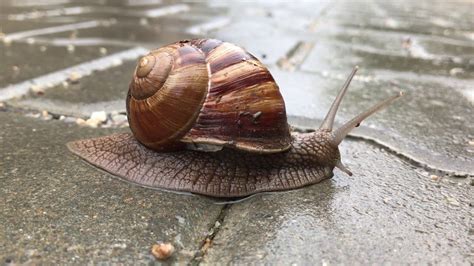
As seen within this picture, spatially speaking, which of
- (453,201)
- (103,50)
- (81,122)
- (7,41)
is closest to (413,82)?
(453,201)

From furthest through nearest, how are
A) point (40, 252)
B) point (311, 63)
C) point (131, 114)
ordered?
point (311, 63)
point (131, 114)
point (40, 252)

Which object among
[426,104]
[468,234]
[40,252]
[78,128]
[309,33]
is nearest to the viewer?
[40,252]

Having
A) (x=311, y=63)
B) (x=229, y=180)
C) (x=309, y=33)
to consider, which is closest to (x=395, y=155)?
(x=229, y=180)

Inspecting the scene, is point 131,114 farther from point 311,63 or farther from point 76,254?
point 311,63

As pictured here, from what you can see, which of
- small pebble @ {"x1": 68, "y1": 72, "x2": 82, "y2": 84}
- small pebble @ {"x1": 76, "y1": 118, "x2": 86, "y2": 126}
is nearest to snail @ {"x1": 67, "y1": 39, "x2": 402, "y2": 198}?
small pebble @ {"x1": 76, "y1": 118, "x2": 86, "y2": 126}

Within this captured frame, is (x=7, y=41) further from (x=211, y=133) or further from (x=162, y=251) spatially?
(x=162, y=251)

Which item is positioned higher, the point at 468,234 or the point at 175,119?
the point at 175,119

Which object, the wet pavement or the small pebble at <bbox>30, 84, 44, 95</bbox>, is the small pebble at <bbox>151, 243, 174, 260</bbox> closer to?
the wet pavement

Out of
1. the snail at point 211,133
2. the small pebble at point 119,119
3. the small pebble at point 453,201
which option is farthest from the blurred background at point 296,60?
the snail at point 211,133
